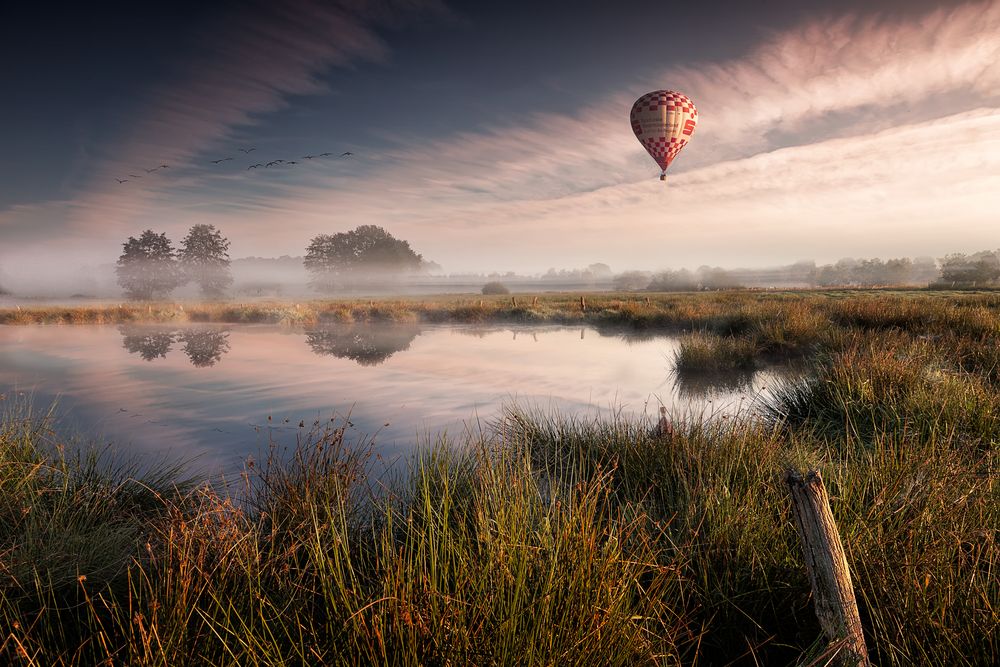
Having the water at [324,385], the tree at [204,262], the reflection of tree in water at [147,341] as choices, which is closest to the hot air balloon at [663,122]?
the water at [324,385]

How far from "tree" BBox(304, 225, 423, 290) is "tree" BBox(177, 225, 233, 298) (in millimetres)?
16472

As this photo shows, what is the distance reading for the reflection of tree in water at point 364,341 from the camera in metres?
15.5

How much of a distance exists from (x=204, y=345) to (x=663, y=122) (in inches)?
753

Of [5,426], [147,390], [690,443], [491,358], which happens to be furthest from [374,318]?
[690,443]

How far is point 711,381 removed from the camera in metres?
10.4

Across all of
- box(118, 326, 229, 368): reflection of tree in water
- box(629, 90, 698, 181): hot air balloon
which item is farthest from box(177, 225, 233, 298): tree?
box(629, 90, 698, 181): hot air balloon

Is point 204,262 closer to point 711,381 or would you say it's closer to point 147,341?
point 147,341

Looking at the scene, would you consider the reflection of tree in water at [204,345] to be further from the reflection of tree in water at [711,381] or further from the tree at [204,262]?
the tree at [204,262]

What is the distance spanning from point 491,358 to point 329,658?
12343mm

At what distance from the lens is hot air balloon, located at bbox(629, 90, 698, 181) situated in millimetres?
15695

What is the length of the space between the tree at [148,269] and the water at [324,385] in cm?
4451

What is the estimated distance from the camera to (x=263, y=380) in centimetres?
1145

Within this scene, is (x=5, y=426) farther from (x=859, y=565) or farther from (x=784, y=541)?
(x=859, y=565)

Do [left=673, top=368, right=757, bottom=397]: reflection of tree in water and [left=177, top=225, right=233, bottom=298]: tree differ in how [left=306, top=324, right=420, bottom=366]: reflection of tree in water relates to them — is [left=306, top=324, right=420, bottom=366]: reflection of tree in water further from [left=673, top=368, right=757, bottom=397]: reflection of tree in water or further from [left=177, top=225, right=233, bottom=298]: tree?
[left=177, top=225, right=233, bottom=298]: tree
